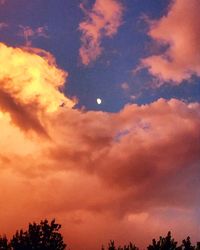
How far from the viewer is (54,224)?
30.5 metres

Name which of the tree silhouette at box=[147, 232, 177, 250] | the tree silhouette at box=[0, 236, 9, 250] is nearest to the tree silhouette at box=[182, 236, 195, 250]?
the tree silhouette at box=[147, 232, 177, 250]

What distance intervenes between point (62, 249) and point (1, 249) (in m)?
5.23

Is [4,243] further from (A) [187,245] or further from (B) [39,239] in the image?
(A) [187,245]

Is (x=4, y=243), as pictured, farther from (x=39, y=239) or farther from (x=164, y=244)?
(x=164, y=244)

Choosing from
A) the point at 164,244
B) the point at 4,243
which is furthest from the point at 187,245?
the point at 4,243

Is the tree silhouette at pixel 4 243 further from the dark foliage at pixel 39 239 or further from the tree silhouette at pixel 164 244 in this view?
the tree silhouette at pixel 164 244

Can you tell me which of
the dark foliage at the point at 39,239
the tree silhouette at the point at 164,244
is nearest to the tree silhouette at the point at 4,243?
the dark foliage at the point at 39,239

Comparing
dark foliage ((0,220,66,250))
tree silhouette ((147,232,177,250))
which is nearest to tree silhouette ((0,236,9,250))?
dark foliage ((0,220,66,250))

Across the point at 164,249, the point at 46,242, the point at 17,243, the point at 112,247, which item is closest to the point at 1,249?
the point at 17,243

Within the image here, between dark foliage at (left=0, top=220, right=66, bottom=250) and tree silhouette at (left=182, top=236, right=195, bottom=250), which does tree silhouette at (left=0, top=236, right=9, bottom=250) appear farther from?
tree silhouette at (left=182, top=236, right=195, bottom=250)

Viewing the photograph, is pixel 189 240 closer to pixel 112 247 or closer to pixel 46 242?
pixel 112 247

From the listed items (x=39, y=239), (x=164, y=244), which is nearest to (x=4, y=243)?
(x=39, y=239)

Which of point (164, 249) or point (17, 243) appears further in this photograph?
point (17, 243)

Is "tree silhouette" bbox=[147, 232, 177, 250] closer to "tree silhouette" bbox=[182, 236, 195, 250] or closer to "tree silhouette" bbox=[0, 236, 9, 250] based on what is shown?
"tree silhouette" bbox=[182, 236, 195, 250]
